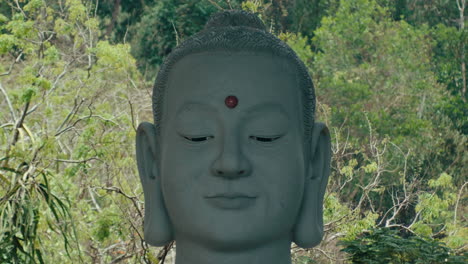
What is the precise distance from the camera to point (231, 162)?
13.0 feet

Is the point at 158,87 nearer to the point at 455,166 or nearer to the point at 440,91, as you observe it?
the point at 455,166

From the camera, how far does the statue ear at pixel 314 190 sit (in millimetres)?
4371

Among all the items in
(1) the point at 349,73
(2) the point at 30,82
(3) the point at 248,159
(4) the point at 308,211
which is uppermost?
(3) the point at 248,159

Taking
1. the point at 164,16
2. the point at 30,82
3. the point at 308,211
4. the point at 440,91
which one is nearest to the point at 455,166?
the point at 440,91

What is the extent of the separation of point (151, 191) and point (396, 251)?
14.9ft

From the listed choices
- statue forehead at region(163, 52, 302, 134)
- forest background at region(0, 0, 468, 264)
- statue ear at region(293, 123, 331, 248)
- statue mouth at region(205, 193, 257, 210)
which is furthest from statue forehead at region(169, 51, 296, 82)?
forest background at region(0, 0, 468, 264)

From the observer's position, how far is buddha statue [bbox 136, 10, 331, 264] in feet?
13.3

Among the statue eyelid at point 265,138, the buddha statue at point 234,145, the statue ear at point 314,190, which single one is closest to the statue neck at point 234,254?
the buddha statue at point 234,145

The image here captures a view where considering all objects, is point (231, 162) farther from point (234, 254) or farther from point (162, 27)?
point (162, 27)

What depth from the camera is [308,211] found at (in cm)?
439

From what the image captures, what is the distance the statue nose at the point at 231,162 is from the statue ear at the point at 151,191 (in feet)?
1.60

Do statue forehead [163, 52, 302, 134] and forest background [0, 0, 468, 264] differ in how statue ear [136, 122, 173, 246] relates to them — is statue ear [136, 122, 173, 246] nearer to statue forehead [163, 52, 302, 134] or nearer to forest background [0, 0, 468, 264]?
statue forehead [163, 52, 302, 134]

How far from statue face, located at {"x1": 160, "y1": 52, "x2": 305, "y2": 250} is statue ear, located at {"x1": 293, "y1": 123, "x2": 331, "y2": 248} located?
0.62 ft

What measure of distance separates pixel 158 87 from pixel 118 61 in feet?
20.6
